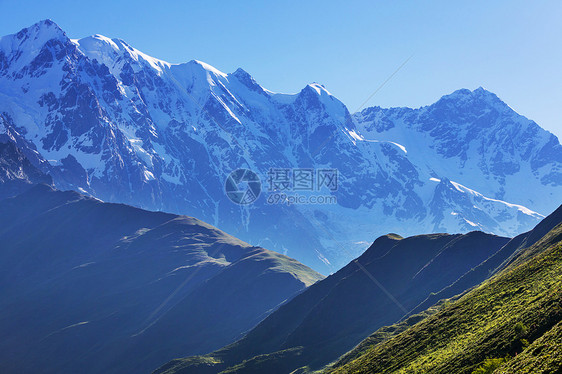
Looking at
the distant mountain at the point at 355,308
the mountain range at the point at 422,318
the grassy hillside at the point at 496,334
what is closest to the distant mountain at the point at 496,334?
the grassy hillside at the point at 496,334

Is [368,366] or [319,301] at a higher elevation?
[319,301]

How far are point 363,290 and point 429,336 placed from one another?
10583cm

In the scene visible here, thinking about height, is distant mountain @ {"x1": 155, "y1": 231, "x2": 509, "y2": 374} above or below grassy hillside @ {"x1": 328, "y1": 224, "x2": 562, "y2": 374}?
above

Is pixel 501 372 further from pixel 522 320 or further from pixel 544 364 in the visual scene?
pixel 522 320

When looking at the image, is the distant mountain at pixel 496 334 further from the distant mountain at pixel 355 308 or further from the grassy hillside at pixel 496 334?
the distant mountain at pixel 355 308

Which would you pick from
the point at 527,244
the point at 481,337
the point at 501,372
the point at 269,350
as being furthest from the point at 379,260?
the point at 501,372

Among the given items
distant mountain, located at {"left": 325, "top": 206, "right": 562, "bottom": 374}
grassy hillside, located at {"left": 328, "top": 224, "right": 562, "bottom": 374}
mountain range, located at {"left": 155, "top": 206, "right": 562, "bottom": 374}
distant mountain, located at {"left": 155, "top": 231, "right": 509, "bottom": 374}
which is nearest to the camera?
distant mountain, located at {"left": 325, "top": 206, "right": 562, "bottom": 374}

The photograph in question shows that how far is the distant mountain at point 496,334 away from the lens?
47.0 m

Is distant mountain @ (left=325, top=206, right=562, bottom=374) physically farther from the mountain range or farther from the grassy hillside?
the mountain range

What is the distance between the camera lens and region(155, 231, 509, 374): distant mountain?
160875mm

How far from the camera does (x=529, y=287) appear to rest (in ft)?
231

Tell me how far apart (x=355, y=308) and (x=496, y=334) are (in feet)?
391

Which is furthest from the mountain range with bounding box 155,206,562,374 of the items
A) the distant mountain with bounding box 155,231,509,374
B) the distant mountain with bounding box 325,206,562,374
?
the distant mountain with bounding box 155,231,509,374

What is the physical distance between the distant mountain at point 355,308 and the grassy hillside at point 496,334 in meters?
70.3
